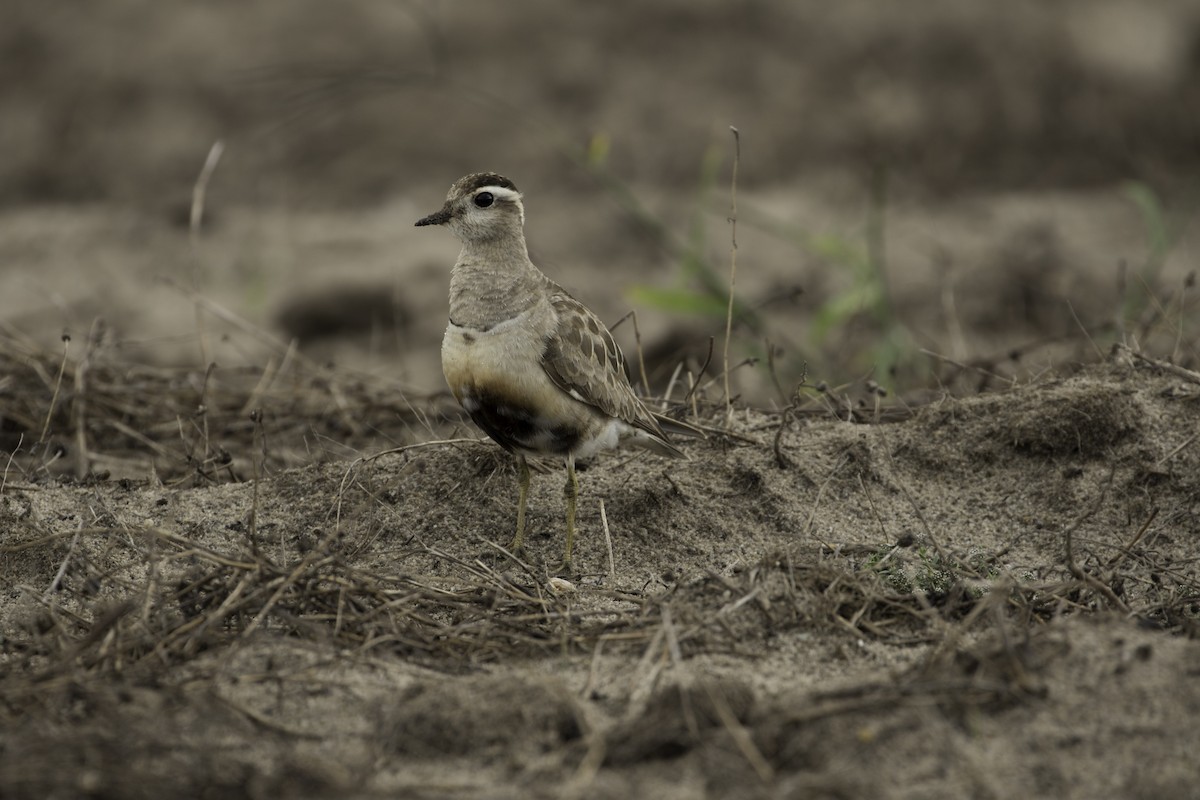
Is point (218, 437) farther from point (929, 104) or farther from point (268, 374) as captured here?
point (929, 104)

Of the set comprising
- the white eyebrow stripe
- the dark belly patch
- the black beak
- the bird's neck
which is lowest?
the dark belly patch

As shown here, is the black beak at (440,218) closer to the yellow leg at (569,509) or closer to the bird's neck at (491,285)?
the bird's neck at (491,285)

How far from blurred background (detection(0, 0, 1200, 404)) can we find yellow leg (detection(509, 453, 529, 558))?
435 cm

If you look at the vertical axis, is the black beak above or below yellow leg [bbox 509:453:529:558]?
above

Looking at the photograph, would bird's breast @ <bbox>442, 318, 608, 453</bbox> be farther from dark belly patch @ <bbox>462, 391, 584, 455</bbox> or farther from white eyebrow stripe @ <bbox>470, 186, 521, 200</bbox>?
white eyebrow stripe @ <bbox>470, 186, 521, 200</bbox>

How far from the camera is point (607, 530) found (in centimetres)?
469

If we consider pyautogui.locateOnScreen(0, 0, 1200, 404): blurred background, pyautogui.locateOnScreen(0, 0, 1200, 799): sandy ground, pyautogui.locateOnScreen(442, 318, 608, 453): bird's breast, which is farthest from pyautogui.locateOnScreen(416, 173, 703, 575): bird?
pyautogui.locateOnScreen(0, 0, 1200, 404): blurred background

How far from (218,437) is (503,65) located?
6305 millimetres

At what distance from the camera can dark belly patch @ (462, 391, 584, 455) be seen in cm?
454

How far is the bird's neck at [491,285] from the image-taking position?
464 centimetres

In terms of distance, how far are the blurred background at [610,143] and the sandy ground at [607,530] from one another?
7cm

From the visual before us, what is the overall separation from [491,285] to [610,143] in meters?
6.54

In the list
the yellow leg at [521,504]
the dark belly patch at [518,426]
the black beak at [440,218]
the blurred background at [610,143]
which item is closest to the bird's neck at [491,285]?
the black beak at [440,218]

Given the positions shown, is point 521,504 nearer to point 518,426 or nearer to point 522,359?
point 518,426
